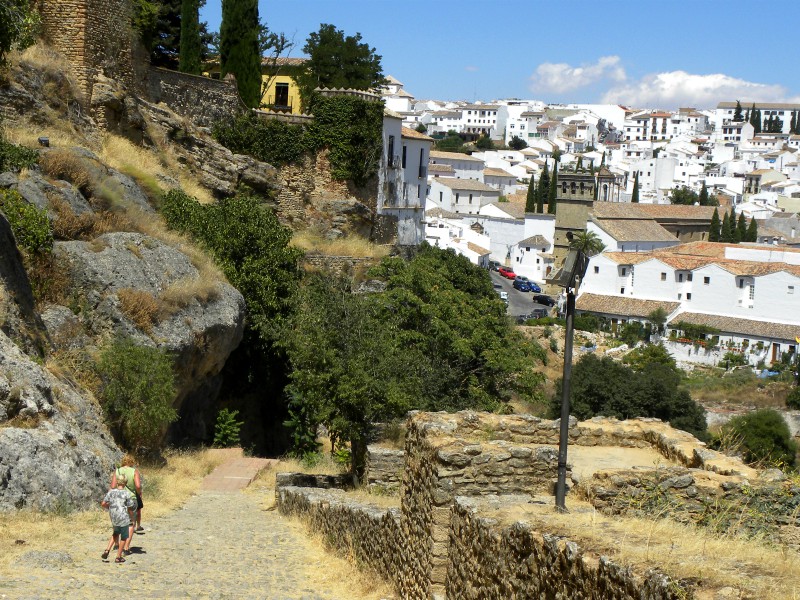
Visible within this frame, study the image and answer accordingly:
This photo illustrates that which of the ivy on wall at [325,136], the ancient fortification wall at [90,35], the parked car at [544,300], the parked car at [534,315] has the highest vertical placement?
the ancient fortification wall at [90,35]

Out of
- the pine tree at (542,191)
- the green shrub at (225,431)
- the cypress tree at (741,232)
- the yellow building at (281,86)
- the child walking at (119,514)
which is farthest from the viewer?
the pine tree at (542,191)

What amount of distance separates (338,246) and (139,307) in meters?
14.4

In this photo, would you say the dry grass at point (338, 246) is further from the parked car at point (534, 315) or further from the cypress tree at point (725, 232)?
the cypress tree at point (725, 232)

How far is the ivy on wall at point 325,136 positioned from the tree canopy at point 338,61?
4923mm

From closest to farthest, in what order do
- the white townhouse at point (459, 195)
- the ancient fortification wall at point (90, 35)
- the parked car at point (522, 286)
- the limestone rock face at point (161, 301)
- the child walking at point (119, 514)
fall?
the child walking at point (119, 514) → the limestone rock face at point (161, 301) → the ancient fortification wall at point (90, 35) → the parked car at point (522, 286) → the white townhouse at point (459, 195)

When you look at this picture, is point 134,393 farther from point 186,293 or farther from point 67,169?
point 67,169

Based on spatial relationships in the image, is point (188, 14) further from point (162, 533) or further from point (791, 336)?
point (791, 336)

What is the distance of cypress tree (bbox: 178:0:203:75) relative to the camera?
35.2m

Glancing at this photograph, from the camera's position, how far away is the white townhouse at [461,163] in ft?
416

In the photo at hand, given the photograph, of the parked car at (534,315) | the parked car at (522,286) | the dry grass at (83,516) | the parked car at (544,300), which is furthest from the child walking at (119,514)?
the parked car at (522,286)

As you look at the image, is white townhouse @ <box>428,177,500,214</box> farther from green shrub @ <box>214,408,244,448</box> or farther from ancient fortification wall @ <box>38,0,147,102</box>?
green shrub @ <box>214,408,244,448</box>

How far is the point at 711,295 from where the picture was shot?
6806cm

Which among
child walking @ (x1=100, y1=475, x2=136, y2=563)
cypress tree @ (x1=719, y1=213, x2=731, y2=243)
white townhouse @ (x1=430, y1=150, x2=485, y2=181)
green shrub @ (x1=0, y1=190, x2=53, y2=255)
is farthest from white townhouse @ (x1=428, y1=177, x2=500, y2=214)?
child walking @ (x1=100, y1=475, x2=136, y2=563)

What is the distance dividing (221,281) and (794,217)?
108m
